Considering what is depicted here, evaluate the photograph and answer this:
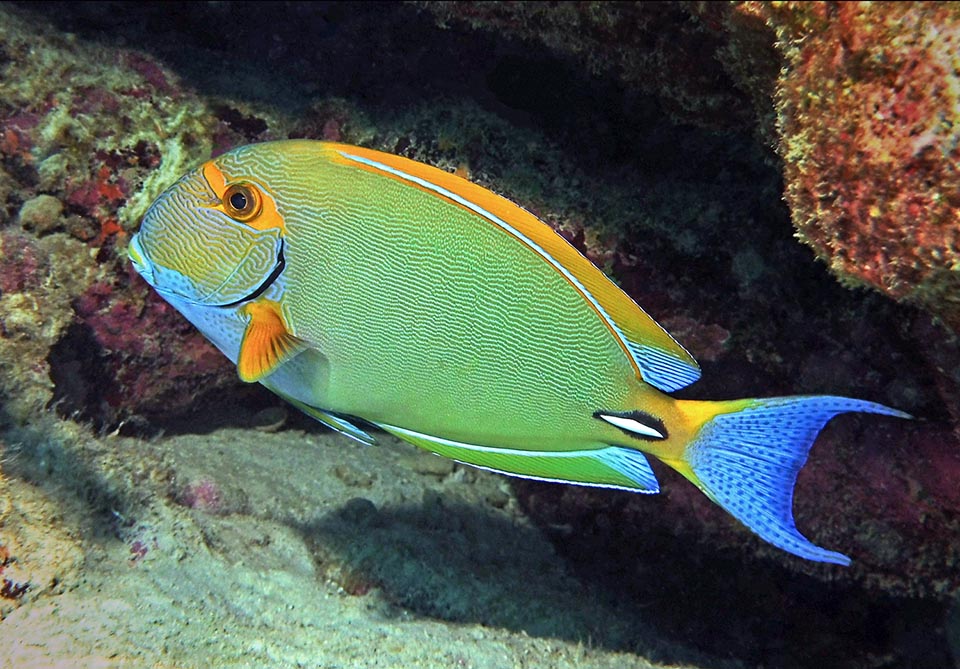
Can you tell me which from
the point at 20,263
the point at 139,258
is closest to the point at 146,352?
the point at 20,263

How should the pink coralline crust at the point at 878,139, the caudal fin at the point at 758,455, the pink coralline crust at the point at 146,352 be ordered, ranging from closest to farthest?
1. the pink coralline crust at the point at 878,139
2. the caudal fin at the point at 758,455
3. the pink coralline crust at the point at 146,352

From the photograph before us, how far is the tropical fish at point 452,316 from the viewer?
1779mm

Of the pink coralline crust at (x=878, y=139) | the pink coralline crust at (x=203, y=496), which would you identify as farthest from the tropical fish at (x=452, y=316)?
the pink coralline crust at (x=203, y=496)

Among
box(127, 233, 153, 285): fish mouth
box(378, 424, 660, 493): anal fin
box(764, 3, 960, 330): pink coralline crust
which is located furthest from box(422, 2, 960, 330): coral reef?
box(127, 233, 153, 285): fish mouth

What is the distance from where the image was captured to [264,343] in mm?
1827

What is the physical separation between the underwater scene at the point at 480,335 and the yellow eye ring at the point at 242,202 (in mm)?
12

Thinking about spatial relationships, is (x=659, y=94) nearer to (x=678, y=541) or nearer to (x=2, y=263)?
(x=678, y=541)

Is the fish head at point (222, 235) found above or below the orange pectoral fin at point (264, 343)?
above

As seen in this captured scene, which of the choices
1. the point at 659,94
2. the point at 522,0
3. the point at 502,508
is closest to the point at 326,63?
the point at 522,0

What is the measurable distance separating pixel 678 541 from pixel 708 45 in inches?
103

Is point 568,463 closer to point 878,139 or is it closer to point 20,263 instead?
point 878,139

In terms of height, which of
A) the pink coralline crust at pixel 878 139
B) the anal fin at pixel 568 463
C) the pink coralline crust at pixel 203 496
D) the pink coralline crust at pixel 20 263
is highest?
the pink coralline crust at pixel 878 139

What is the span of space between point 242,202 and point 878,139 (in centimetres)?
174

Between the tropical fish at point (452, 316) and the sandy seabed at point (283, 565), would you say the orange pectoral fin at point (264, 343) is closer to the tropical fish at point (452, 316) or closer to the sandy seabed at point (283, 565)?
the tropical fish at point (452, 316)
